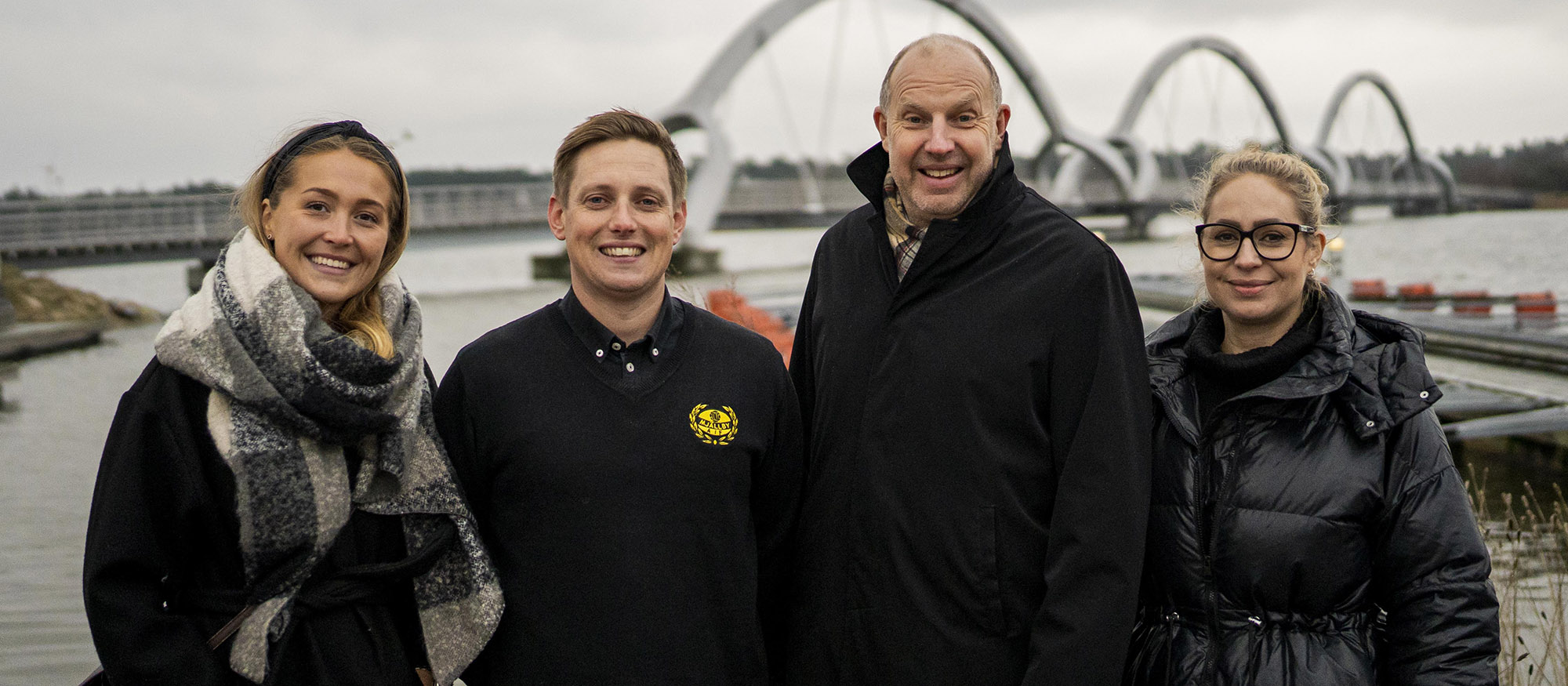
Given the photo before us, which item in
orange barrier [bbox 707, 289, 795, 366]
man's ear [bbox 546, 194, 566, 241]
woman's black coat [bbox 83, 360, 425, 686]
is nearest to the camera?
woman's black coat [bbox 83, 360, 425, 686]

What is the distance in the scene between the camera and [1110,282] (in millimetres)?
2547

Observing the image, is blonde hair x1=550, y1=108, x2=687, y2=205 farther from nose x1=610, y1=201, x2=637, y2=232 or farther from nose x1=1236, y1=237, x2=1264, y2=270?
nose x1=1236, y1=237, x2=1264, y2=270

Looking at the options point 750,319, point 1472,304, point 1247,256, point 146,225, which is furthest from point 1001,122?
point 146,225

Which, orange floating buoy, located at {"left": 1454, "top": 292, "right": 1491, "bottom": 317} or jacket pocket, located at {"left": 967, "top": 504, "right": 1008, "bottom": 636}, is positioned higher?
jacket pocket, located at {"left": 967, "top": 504, "right": 1008, "bottom": 636}

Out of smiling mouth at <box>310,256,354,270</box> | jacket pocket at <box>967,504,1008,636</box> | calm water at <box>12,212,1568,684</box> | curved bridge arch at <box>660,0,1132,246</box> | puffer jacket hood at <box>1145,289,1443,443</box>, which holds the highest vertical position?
curved bridge arch at <box>660,0,1132,246</box>

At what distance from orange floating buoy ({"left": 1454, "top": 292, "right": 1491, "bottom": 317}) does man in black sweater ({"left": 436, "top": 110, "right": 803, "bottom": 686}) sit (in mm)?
19549

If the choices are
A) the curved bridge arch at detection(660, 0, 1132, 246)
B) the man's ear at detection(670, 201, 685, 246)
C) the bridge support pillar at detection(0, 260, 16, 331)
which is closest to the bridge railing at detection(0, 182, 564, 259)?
the curved bridge arch at detection(660, 0, 1132, 246)

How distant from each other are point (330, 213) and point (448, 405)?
52 centimetres

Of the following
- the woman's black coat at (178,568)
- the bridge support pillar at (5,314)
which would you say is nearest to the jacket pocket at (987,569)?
the woman's black coat at (178,568)

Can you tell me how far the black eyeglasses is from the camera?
104 inches

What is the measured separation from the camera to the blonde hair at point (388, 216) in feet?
8.14

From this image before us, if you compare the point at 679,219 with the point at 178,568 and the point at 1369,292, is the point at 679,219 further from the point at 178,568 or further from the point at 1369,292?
the point at 1369,292

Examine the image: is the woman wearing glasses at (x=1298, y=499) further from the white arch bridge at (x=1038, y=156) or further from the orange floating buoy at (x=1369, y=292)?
the white arch bridge at (x=1038, y=156)

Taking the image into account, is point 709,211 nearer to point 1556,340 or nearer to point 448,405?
point 1556,340
